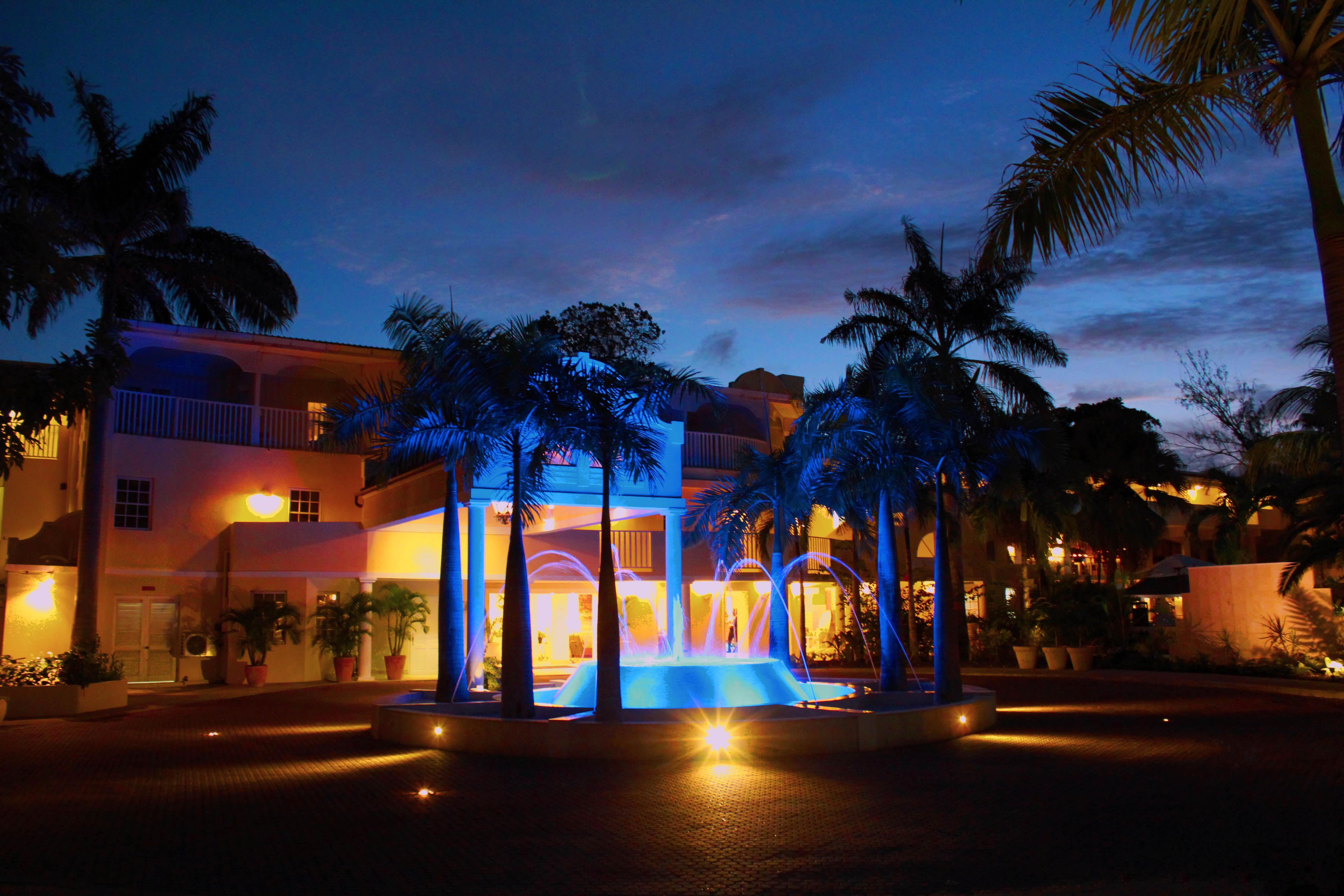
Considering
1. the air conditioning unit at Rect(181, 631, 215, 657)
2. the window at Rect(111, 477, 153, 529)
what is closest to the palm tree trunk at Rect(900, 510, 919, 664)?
the air conditioning unit at Rect(181, 631, 215, 657)

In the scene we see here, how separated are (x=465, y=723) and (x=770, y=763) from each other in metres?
4.01

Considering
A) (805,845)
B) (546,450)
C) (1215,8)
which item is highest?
(1215,8)

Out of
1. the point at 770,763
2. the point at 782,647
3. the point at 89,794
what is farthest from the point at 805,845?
the point at 782,647

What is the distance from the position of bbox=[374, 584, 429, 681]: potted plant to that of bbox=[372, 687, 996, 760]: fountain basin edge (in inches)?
457

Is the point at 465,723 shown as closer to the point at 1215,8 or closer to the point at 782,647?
the point at 782,647

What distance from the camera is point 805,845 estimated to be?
7.75 m

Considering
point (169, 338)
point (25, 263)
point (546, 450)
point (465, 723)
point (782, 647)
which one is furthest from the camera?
point (169, 338)

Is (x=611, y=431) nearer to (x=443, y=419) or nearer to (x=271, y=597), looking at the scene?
(x=443, y=419)

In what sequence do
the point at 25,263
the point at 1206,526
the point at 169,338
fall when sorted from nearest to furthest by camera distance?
the point at 25,263 → the point at 169,338 → the point at 1206,526

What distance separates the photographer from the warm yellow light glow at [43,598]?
2344cm

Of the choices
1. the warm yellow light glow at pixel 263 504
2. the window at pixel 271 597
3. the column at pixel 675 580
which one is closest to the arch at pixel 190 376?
the warm yellow light glow at pixel 263 504

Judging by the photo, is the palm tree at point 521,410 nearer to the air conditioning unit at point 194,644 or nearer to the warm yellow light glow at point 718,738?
the warm yellow light glow at point 718,738

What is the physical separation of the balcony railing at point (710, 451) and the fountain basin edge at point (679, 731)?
13.6 m

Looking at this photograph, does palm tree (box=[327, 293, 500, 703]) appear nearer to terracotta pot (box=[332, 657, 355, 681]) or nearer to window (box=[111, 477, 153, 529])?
terracotta pot (box=[332, 657, 355, 681])
